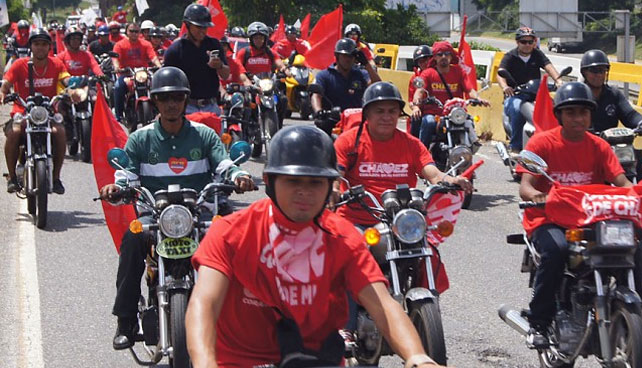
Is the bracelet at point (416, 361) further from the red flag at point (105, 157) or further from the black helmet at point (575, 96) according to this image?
the red flag at point (105, 157)

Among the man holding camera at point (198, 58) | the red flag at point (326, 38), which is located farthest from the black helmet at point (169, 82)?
the red flag at point (326, 38)

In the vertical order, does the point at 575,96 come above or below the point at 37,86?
above

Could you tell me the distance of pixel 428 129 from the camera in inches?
531

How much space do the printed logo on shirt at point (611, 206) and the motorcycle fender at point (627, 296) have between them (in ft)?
1.24

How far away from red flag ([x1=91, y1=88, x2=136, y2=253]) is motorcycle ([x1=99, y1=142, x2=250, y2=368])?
93 centimetres

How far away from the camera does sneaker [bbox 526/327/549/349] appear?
6.60m

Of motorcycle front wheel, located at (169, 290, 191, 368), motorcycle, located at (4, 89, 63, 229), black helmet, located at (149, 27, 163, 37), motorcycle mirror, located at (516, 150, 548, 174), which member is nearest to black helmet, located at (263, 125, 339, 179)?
motorcycle front wheel, located at (169, 290, 191, 368)

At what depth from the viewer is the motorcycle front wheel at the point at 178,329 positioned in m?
5.90

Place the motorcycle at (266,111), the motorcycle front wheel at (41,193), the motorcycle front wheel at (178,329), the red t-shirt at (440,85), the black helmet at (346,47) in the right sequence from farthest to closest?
the motorcycle at (266,111), the red t-shirt at (440,85), the motorcycle front wheel at (41,193), the black helmet at (346,47), the motorcycle front wheel at (178,329)

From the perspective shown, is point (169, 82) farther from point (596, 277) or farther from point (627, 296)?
point (627, 296)

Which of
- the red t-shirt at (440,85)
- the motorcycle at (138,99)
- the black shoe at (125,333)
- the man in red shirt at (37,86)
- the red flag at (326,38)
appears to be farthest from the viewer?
the motorcycle at (138,99)

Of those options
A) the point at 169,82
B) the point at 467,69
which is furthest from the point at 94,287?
the point at 467,69

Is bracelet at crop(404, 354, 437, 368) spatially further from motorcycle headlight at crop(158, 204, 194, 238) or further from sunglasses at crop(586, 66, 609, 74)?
sunglasses at crop(586, 66, 609, 74)

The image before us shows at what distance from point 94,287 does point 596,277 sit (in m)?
4.41
